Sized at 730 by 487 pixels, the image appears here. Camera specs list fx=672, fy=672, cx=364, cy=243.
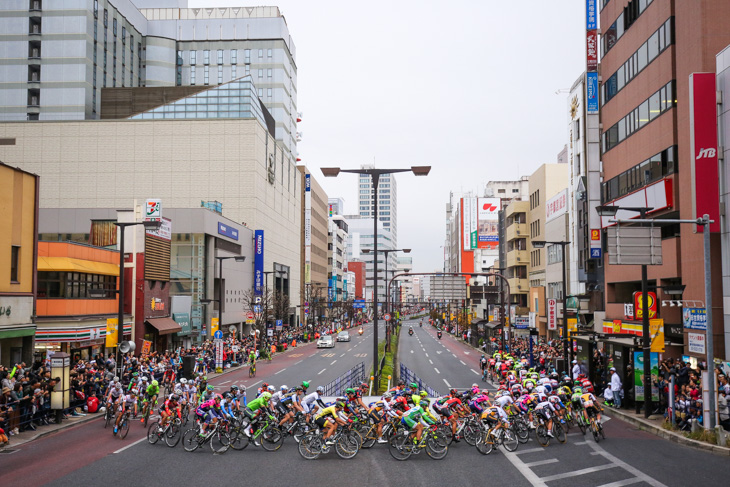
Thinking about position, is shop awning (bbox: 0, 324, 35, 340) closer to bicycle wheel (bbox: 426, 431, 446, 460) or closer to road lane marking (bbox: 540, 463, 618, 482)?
bicycle wheel (bbox: 426, 431, 446, 460)

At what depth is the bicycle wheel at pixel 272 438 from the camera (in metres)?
19.1

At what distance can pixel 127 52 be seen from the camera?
101 metres

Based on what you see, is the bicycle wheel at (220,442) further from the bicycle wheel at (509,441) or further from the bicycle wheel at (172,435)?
the bicycle wheel at (509,441)

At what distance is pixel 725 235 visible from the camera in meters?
27.8

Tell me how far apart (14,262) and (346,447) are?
19654mm

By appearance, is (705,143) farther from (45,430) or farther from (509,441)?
(45,430)

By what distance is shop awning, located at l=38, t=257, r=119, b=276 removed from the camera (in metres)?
35.2

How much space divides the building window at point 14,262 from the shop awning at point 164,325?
16196mm

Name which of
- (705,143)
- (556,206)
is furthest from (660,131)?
(556,206)

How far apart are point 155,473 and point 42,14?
279 ft

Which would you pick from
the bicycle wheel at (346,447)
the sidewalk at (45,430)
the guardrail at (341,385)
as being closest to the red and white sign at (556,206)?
the guardrail at (341,385)

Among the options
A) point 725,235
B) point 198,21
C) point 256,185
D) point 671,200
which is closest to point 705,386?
point 725,235

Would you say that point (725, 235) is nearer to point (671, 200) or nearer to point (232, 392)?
point (671, 200)

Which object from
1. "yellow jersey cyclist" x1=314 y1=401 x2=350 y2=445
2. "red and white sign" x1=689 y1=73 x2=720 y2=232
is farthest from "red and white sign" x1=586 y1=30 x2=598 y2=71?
"yellow jersey cyclist" x1=314 y1=401 x2=350 y2=445
